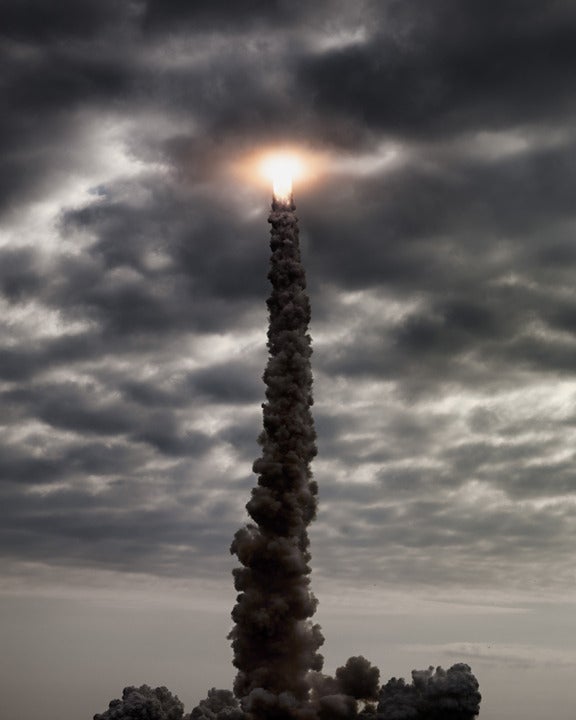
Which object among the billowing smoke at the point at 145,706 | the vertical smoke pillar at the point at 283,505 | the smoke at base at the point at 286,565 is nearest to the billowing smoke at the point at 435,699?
the smoke at base at the point at 286,565

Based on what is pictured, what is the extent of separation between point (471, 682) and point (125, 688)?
192ft

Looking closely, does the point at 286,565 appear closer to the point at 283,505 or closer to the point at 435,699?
the point at 283,505

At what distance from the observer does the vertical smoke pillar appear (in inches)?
5413

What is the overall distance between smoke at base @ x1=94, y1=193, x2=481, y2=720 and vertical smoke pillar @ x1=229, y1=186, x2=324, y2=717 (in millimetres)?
129

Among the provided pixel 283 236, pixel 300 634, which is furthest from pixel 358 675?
pixel 283 236

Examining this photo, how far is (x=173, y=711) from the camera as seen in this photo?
173750mm

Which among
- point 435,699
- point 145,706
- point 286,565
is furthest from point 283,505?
point 145,706

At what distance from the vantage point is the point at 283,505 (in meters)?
141

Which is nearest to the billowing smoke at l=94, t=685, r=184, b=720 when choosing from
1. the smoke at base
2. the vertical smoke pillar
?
the smoke at base

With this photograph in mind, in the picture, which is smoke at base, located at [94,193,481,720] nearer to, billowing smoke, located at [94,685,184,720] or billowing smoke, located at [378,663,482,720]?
billowing smoke, located at [378,663,482,720]

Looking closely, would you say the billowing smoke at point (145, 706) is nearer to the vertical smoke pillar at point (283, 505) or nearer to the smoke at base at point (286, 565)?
the smoke at base at point (286, 565)

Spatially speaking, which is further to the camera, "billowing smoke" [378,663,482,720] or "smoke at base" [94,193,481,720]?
"billowing smoke" [378,663,482,720]

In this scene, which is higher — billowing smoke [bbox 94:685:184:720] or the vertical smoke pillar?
the vertical smoke pillar

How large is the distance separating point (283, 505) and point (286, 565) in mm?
7747
